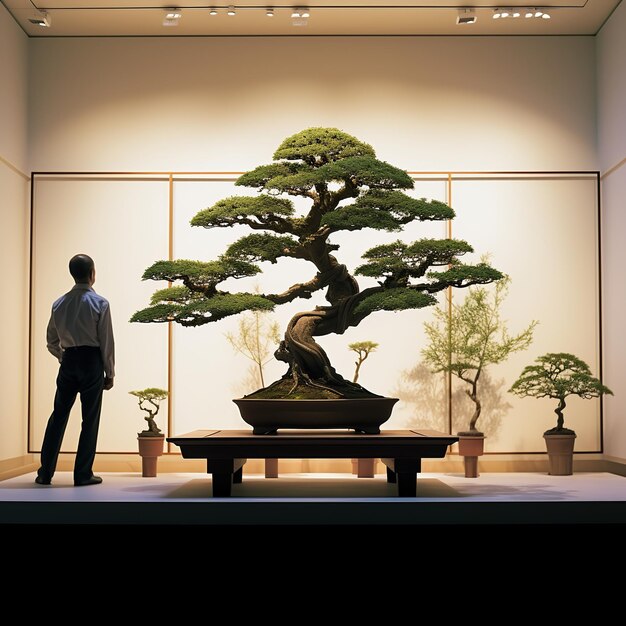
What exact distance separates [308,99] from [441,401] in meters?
2.56

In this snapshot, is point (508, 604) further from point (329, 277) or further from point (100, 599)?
point (329, 277)

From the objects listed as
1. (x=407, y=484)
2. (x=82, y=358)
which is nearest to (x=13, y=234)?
(x=82, y=358)

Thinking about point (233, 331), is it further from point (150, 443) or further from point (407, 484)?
point (407, 484)

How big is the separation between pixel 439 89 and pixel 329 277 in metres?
2.71

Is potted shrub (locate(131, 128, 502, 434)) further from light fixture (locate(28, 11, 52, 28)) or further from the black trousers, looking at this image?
light fixture (locate(28, 11, 52, 28))

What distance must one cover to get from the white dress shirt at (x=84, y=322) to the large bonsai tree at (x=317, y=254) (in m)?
0.37

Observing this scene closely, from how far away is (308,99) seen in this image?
7254 mm

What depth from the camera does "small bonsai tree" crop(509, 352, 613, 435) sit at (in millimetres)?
6398

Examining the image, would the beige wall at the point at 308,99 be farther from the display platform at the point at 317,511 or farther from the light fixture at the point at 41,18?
the display platform at the point at 317,511

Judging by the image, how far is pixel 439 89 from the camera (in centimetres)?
725

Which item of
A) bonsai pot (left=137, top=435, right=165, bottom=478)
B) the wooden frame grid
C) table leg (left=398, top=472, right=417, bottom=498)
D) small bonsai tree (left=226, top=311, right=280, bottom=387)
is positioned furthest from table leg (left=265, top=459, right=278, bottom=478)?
table leg (left=398, top=472, right=417, bottom=498)

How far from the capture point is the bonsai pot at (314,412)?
487 cm

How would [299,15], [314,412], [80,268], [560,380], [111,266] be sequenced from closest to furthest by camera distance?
[314,412] → [80,268] → [560,380] → [299,15] → [111,266]

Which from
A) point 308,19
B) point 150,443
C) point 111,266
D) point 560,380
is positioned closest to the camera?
point 150,443
